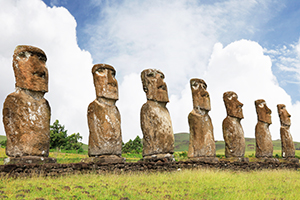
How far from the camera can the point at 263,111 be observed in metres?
20.2

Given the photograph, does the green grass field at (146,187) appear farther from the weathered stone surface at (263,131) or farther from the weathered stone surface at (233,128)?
the weathered stone surface at (263,131)

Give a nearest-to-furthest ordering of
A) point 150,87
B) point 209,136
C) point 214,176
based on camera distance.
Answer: point 214,176 → point 150,87 → point 209,136

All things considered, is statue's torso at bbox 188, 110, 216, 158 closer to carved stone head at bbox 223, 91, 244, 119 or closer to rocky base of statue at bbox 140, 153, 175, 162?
rocky base of statue at bbox 140, 153, 175, 162

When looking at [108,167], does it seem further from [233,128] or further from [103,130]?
[233,128]

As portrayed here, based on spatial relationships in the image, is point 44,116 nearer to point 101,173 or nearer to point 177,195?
point 101,173

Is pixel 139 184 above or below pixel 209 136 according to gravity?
below

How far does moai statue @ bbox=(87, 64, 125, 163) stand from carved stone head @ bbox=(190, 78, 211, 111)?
16.8 feet

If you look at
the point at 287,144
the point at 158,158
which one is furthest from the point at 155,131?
the point at 287,144

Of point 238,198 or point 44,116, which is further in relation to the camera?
point 44,116

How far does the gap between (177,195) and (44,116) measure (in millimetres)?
5599

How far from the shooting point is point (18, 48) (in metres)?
10.7

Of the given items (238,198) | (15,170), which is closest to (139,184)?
(238,198)

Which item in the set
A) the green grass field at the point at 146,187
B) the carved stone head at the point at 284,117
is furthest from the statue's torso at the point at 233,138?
the carved stone head at the point at 284,117

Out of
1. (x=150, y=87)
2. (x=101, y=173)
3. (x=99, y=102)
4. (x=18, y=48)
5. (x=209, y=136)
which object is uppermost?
(x=18, y=48)
